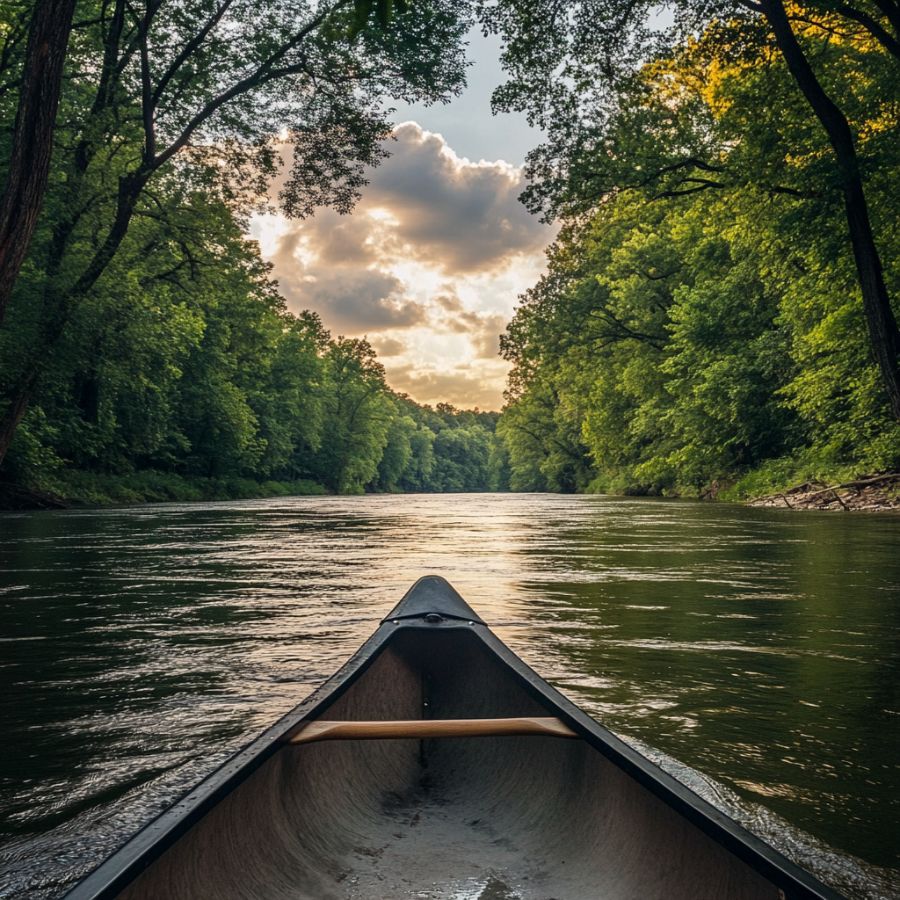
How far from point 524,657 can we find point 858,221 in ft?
27.4

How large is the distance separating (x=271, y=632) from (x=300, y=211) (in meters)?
13.5

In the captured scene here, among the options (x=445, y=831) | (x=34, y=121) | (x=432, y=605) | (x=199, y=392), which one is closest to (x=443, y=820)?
(x=445, y=831)

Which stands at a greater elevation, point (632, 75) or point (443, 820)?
point (632, 75)

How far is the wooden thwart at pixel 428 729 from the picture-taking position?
5.73 ft

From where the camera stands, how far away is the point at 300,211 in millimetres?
16297

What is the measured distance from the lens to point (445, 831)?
1970 millimetres

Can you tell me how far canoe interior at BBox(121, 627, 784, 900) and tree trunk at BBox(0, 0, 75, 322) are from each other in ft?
22.5

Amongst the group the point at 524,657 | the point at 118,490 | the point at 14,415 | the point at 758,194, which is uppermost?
the point at 758,194

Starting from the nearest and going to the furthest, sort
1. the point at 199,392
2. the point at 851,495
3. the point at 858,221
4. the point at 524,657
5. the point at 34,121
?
the point at 524,657 → the point at 34,121 → the point at 858,221 → the point at 851,495 → the point at 199,392

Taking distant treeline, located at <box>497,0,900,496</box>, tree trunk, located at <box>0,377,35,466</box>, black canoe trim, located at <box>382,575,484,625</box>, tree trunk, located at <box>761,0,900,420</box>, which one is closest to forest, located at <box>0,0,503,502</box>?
tree trunk, located at <box>0,377,35,466</box>

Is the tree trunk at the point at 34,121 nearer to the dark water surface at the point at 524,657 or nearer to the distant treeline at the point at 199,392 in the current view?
the dark water surface at the point at 524,657

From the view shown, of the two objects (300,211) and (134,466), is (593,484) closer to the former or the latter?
(134,466)

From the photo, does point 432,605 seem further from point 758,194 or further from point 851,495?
point 851,495

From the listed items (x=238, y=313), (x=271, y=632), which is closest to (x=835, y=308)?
(x=271, y=632)
